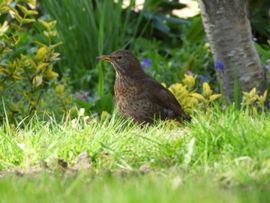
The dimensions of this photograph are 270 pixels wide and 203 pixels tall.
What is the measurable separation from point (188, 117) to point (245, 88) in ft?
2.10

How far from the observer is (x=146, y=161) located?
5043 millimetres

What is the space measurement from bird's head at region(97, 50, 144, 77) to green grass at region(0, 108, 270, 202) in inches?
54.1

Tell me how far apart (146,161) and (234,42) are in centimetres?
259

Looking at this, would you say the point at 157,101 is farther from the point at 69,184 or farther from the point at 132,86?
the point at 69,184

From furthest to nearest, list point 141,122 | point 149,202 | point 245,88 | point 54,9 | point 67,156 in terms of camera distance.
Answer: point 54,9 → point 245,88 → point 141,122 → point 67,156 → point 149,202

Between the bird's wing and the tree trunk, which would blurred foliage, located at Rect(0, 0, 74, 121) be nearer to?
the bird's wing

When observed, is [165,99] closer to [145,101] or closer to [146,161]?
[145,101]

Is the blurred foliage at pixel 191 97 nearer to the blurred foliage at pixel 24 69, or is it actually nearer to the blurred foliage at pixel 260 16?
the blurred foliage at pixel 24 69

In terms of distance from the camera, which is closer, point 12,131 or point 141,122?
point 12,131

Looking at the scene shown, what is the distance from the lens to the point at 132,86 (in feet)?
23.8

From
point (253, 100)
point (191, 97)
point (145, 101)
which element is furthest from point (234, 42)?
point (145, 101)

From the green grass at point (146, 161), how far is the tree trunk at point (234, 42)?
143 cm

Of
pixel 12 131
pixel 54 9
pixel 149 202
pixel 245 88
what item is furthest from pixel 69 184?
pixel 54 9

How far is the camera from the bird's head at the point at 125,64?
24.4ft
